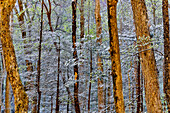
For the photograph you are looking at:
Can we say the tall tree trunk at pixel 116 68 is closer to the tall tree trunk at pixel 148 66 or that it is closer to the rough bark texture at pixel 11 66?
the tall tree trunk at pixel 148 66

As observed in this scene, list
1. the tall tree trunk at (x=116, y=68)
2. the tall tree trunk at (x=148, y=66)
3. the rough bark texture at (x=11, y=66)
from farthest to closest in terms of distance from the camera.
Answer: the tall tree trunk at (x=148, y=66) → the rough bark texture at (x=11, y=66) → the tall tree trunk at (x=116, y=68)

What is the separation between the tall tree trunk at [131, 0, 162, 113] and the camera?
20.9 ft

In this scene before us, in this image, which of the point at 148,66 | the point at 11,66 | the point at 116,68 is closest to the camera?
the point at 116,68

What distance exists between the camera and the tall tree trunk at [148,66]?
6.36 metres

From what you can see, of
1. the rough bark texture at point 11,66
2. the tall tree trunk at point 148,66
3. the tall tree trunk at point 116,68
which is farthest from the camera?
the tall tree trunk at point 148,66

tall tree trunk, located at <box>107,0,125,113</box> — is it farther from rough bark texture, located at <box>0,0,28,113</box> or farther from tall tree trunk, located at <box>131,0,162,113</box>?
rough bark texture, located at <box>0,0,28,113</box>

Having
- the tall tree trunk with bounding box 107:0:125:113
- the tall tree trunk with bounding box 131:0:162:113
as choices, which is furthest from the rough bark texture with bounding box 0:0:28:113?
the tall tree trunk with bounding box 131:0:162:113

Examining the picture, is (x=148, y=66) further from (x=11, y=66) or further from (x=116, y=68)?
(x=11, y=66)

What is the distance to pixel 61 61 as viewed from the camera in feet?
39.6

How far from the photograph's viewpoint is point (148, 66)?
21.1 feet

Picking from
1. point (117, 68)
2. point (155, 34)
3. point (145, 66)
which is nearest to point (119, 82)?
point (117, 68)

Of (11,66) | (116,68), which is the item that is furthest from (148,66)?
(11,66)

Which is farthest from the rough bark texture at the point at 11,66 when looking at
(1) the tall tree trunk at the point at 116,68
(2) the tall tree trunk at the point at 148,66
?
(2) the tall tree trunk at the point at 148,66

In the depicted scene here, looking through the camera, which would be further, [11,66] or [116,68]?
[11,66]
